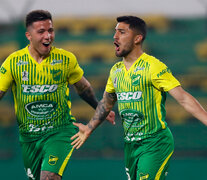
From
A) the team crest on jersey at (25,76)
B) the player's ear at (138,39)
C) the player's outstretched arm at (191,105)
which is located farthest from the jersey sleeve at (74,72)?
the player's outstretched arm at (191,105)

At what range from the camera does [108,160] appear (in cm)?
945

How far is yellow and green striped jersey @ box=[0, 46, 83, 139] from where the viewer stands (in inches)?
203

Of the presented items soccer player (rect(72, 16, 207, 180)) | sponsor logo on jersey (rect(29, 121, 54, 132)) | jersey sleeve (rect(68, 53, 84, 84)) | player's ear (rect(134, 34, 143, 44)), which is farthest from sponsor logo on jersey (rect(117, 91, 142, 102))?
sponsor logo on jersey (rect(29, 121, 54, 132))

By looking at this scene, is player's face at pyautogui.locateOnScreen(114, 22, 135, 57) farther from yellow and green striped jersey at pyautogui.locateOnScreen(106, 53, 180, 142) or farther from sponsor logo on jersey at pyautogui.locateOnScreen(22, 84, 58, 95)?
sponsor logo on jersey at pyautogui.locateOnScreen(22, 84, 58, 95)

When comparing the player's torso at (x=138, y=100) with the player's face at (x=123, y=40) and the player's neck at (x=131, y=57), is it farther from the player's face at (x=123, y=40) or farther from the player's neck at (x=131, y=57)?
the player's face at (x=123, y=40)

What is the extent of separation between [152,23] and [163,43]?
675 mm

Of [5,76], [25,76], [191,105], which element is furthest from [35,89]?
[191,105]

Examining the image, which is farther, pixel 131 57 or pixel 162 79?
pixel 131 57

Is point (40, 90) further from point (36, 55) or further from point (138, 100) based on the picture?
point (138, 100)

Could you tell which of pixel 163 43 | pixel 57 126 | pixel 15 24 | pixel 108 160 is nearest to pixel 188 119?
pixel 163 43

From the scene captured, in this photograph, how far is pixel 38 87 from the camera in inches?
203

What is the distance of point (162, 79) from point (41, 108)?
1394 millimetres

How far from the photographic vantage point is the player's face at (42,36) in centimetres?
511

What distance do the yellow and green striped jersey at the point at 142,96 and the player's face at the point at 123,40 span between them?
0.15 m
